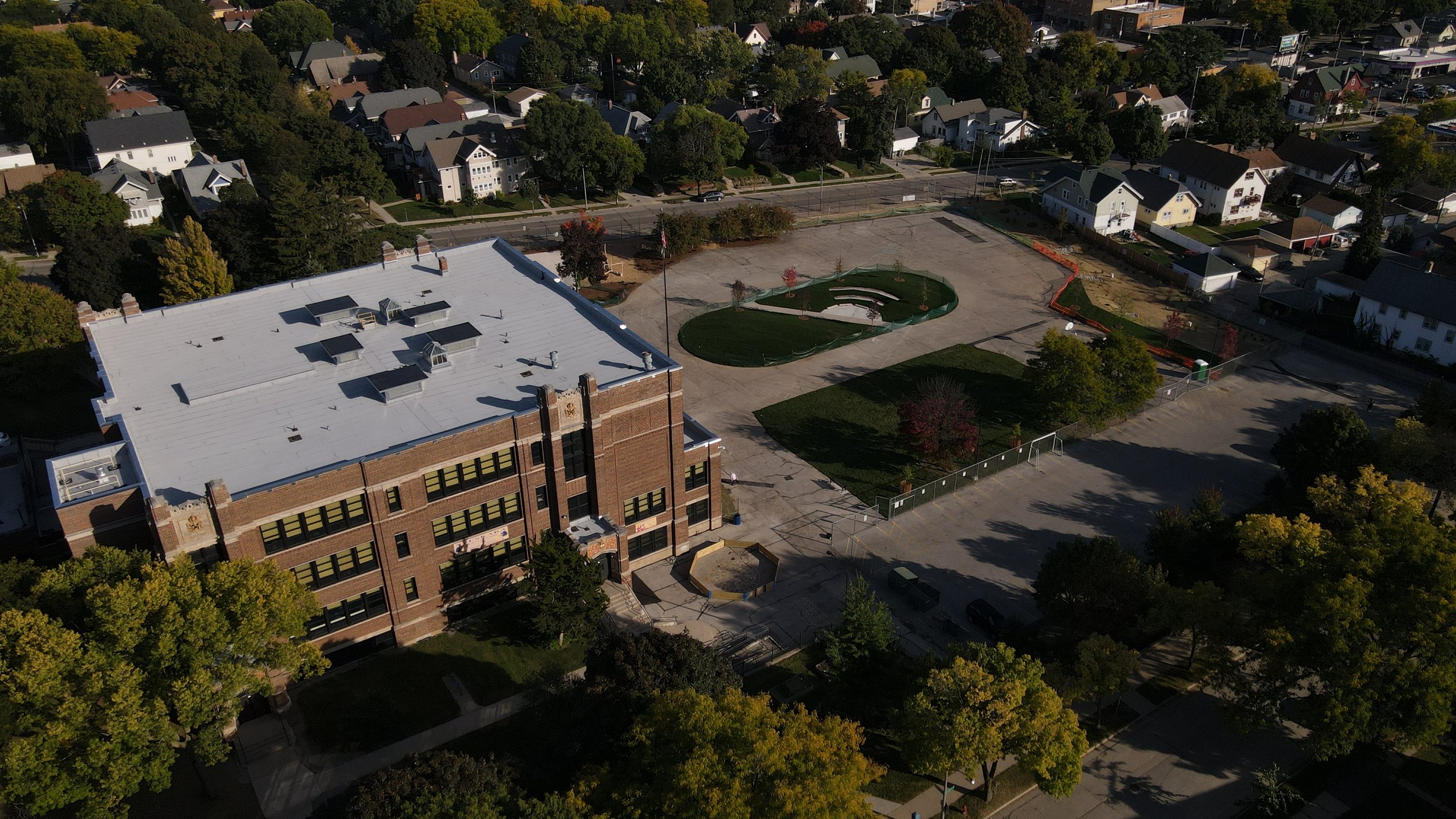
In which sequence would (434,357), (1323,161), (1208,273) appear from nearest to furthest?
(434,357) < (1208,273) < (1323,161)

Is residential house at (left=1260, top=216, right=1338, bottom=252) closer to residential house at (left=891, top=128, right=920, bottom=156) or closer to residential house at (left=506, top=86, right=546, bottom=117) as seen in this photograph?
residential house at (left=891, top=128, right=920, bottom=156)

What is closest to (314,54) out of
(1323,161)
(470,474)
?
(470,474)

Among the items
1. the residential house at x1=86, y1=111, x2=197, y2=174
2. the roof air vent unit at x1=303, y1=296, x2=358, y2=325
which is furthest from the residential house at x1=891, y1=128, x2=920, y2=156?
the roof air vent unit at x1=303, y1=296, x2=358, y2=325

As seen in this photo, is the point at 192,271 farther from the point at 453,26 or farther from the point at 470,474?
the point at 453,26

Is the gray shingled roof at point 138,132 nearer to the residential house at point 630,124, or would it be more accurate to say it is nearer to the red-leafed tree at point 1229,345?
the residential house at point 630,124

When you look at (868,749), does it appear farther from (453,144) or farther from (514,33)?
(514,33)
